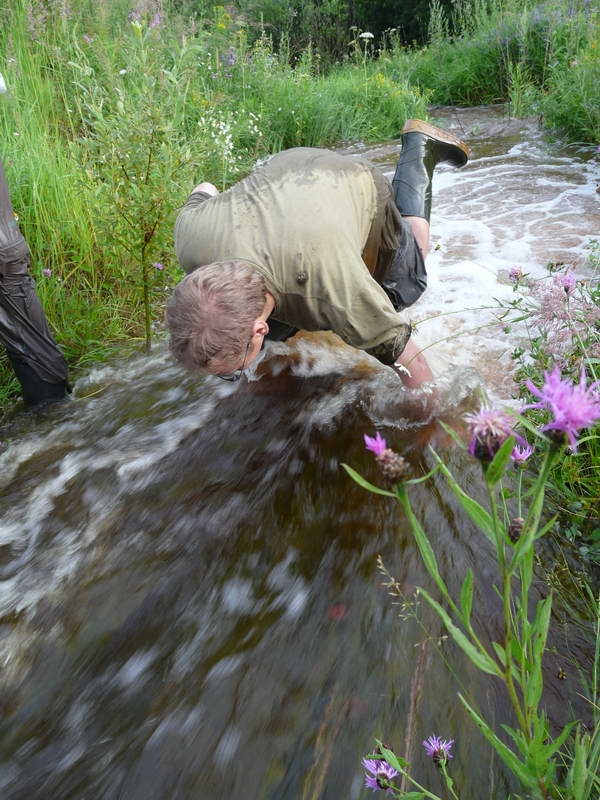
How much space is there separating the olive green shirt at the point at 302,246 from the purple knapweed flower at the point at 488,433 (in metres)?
1.28

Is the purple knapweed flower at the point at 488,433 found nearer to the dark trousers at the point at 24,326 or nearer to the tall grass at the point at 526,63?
the dark trousers at the point at 24,326

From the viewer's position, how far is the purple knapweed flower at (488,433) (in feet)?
2.75

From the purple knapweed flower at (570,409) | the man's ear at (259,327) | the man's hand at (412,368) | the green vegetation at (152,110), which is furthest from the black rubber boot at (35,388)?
the purple knapweed flower at (570,409)

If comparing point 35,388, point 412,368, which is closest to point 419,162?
point 412,368

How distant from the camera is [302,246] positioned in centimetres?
205

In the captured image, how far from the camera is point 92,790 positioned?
1.68 metres

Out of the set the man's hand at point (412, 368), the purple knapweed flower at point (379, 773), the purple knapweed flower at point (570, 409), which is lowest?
the purple knapweed flower at point (379, 773)

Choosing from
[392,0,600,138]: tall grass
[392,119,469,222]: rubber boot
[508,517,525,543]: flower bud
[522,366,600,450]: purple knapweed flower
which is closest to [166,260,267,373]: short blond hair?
[508,517,525,543]: flower bud

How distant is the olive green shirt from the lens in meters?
2.06

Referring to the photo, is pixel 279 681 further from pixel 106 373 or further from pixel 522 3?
pixel 522 3

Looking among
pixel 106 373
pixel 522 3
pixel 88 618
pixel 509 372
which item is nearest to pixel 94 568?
pixel 88 618

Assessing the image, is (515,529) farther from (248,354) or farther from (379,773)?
(248,354)

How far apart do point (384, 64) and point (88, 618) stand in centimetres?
945

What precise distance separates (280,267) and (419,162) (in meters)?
1.73
